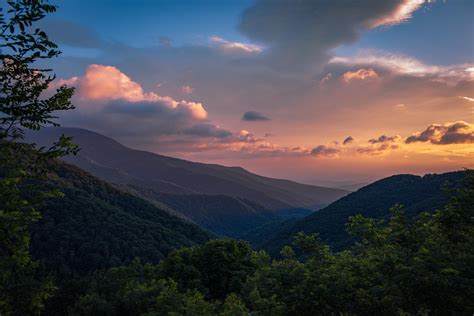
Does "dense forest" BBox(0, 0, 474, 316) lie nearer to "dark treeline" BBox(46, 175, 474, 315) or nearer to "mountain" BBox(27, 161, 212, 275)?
"dark treeline" BBox(46, 175, 474, 315)

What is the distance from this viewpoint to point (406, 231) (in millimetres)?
25922

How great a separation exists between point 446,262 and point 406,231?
27.9ft

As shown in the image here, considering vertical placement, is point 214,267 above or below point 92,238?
above

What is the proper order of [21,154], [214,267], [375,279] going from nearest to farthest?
[21,154] → [375,279] → [214,267]

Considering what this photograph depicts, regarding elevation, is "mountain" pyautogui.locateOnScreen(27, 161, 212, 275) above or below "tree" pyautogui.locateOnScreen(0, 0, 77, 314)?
below

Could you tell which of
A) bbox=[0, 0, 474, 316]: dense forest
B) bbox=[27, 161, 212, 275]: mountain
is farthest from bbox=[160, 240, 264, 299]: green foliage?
bbox=[27, 161, 212, 275]: mountain

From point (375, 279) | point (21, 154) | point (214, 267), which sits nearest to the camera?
point (21, 154)

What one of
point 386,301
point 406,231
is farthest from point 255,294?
point 406,231

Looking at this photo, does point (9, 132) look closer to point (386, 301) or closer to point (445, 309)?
point (386, 301)

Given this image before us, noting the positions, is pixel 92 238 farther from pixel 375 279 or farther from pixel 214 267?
pixel 375 279

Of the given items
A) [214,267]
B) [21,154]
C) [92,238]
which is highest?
[21,154]

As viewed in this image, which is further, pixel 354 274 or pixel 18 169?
pixel 354 274

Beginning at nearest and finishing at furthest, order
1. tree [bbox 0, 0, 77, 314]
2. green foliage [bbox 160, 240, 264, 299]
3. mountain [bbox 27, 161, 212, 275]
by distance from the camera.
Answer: tree [bbox 0, 0, 77, 314] → green foliage [bbox 160, 240, 264, 299] → mountain [bbox 27, 161, 212, 275]

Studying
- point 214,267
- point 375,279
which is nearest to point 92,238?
point 214,267
